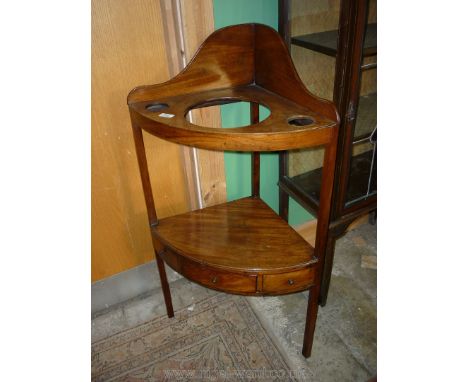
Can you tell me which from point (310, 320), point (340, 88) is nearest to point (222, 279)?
point (310, 320)

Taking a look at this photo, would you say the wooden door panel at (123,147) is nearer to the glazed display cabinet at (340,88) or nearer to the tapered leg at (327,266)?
the glazed display cabinet at (340,88)

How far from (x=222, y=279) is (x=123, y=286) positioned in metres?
0.66

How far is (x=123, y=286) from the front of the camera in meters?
1.67

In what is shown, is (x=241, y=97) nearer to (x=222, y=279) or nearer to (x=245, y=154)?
(x=245, y=154)

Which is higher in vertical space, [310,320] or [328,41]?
[328,41]

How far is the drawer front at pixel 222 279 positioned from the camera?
119 centimetres

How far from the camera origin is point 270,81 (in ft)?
4.17

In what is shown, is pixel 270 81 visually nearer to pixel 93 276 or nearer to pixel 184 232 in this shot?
pixel 184 232

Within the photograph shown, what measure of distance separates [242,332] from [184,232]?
49 cm

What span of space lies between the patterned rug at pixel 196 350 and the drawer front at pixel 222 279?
0.35 metres

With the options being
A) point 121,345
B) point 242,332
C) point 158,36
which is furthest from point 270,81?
point 121,345

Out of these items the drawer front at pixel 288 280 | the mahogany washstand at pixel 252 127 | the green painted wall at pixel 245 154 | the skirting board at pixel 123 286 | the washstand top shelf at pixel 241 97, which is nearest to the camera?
the washstand top shelf at pixel 241 97

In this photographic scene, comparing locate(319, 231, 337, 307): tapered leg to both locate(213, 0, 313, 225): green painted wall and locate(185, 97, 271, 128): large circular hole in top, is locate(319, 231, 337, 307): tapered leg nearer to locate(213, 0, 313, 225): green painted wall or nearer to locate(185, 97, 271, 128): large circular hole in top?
locate(213, 0, 313, 225): green painted wall

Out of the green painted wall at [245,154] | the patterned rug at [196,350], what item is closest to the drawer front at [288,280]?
the patterned rug at [196,350]
